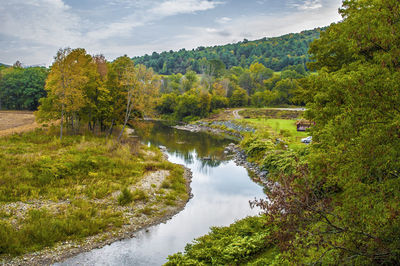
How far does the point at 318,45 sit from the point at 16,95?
63232mm

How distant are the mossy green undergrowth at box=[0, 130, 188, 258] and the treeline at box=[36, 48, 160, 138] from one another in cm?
428

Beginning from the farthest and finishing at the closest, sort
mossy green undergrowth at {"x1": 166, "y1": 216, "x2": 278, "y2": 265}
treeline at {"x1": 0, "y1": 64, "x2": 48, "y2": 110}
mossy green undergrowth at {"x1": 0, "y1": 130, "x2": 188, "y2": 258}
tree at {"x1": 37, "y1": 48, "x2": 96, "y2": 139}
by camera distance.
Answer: treeline at {"x1": 0, "y1": 64, "x2": 48, "y2": 110}
tree at {"x1": 37, "y1": 48, "x2": 96, "y2": 139}
mossy green undergrowth at {"x1": 0, "y1": 130, "x2": 188, "y2": 258}
mossy green undergrowth at {"x1": 166, "y1": 216, "x2": 278, "y2": 265}

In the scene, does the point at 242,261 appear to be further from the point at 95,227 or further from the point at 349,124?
the point at 95,227

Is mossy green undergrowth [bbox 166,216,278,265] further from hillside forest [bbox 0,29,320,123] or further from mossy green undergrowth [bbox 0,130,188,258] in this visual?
hillside forest [bbox 0,29,320,123]

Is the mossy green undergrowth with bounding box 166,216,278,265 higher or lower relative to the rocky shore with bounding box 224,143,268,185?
higher

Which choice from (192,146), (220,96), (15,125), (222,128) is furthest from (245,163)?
(220,96)

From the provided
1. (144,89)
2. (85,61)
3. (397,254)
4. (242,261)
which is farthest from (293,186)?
(85,61)

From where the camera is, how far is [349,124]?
5.84 meters

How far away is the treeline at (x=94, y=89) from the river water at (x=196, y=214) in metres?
3.92

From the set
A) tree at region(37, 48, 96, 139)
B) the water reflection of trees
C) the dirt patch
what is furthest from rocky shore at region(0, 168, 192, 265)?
the dirt patch

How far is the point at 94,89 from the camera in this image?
3123cm

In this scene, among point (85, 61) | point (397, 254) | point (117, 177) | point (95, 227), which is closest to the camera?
point (397, 254)

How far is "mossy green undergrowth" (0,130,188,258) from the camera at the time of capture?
13461 millimetres

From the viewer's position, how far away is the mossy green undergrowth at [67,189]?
13461 millimetres
